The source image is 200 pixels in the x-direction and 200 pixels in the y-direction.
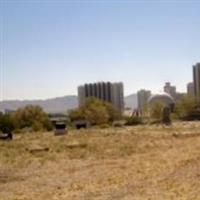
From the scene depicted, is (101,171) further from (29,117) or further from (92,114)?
(29,117)

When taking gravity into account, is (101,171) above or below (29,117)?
below

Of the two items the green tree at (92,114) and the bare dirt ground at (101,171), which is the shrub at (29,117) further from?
the bare dirt ground at (101,171)

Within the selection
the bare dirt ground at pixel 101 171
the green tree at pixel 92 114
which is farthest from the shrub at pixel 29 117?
the bare dirt ground at pixel 101 171

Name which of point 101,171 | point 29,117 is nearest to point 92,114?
point 29,117

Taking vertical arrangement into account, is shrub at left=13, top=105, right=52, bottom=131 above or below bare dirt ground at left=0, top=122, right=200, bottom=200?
above

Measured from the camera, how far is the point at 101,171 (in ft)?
70.2

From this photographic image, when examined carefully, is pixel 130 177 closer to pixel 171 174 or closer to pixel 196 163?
pixel 171 174

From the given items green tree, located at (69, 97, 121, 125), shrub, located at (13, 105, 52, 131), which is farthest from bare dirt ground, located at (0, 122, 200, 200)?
green tree, located at (69, 97, 121, 125)

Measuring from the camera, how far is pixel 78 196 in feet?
52.8

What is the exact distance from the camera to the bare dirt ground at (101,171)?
1636 centimetres

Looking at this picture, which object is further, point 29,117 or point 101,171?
point 29,117

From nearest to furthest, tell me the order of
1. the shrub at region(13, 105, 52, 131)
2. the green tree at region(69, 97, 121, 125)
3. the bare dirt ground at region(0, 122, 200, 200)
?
the bare dirt ground at region(0, 122, 200, 200) → the shrub at region(13, 105, 52, 131) → the green tree at region(69, 97, 121, 125)

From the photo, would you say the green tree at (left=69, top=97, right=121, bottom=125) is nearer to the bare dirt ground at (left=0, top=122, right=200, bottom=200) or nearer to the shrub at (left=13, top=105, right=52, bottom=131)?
the shrub at (left=13, top=105, right=52, bottom=131)

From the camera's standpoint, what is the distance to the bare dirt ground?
53.7 ft
